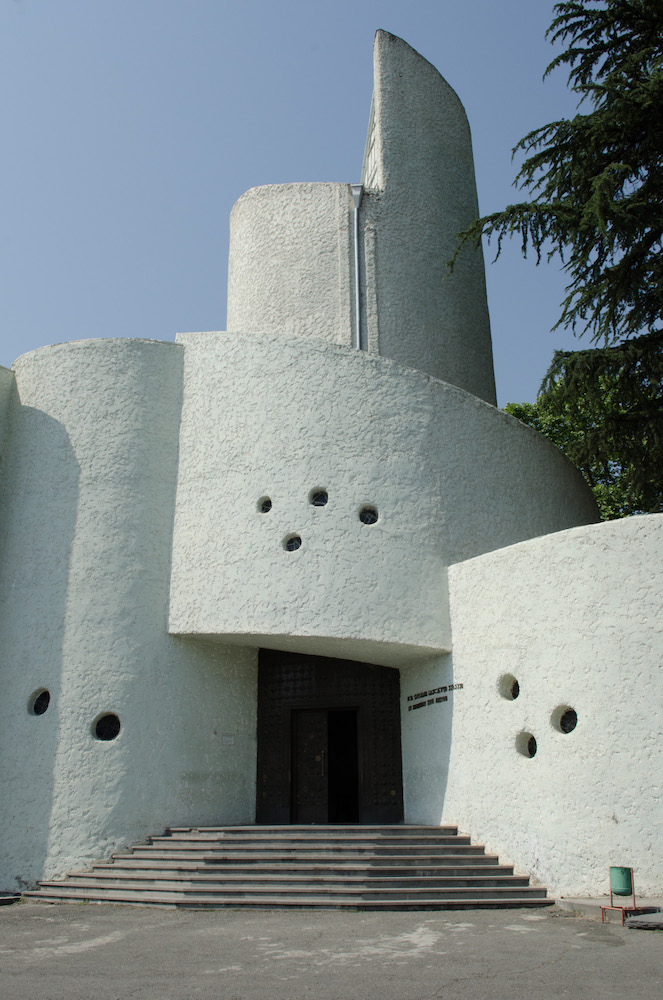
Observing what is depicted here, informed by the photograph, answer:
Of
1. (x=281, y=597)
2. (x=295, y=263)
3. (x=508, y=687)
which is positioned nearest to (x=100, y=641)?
(x=281, y=597)

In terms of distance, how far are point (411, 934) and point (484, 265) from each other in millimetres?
13096

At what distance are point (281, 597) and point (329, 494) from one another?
1488 millimetres

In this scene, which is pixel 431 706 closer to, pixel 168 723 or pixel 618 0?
pixel 168 723

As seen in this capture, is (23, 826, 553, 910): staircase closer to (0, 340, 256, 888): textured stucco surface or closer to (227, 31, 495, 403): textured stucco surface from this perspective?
(0, 340, 256, 888): textured stucco surface

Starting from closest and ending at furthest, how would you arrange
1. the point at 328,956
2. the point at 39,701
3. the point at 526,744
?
the point at 328,956 < the point at 526,744 < the point at 39,701

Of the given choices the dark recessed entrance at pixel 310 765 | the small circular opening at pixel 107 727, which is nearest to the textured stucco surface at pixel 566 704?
the dark recessed entrance at pixel 310 765

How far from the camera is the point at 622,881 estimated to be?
292 inches

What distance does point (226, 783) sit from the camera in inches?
460

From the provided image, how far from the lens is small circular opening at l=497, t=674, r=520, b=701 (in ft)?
32.0

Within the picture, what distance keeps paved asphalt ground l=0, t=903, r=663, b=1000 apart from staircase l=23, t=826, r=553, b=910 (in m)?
0.30

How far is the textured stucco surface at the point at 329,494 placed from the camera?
10742 millimetres

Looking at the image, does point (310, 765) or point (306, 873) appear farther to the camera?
point (310, 765)

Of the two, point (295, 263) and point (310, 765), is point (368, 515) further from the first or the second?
point (295, 263)

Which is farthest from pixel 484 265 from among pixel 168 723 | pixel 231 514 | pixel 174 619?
pixel 168 723
